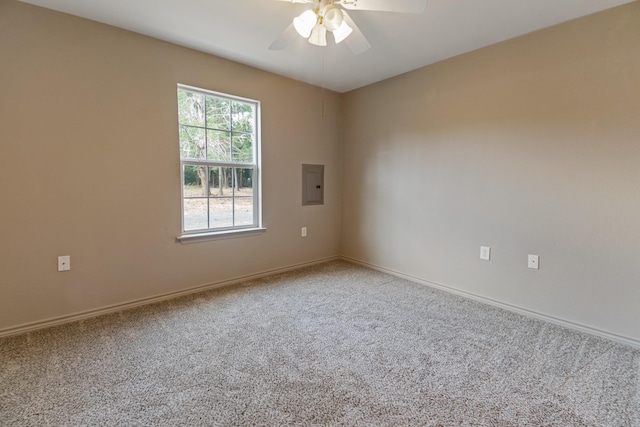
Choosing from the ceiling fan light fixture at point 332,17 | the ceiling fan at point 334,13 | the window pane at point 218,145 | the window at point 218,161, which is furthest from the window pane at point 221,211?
the ceiling fan light fixture at point 332,17

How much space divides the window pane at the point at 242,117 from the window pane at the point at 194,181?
61 centimetres

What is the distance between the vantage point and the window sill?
2.87m

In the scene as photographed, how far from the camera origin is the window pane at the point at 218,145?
9.93 ft

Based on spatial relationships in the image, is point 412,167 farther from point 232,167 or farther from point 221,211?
point 221,211

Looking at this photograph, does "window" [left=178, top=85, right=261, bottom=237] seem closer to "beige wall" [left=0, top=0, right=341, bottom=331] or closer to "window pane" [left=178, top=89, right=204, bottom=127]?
"window pane" [left=178, top=89, right=204, bottom=127]

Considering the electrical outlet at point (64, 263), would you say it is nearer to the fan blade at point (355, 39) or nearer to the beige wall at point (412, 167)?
the beige wall at point (412, 167)

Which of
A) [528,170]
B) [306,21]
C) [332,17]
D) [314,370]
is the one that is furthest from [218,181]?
[528,170]

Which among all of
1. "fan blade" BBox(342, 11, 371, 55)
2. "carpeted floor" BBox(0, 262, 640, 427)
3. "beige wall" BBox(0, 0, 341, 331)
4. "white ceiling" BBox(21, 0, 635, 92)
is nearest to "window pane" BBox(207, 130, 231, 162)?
"beige wall" BBox(0, 0, 341, 331)

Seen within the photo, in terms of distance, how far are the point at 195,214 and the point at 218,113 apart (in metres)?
1.06

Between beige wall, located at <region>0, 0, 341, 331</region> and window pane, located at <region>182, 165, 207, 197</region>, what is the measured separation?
4.3 inches

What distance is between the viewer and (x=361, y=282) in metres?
3.34

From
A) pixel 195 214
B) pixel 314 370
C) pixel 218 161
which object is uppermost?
pixel 218 161

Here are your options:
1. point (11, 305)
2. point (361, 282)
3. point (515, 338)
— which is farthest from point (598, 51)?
point (11, 305)

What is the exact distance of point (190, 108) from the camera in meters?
2.87
